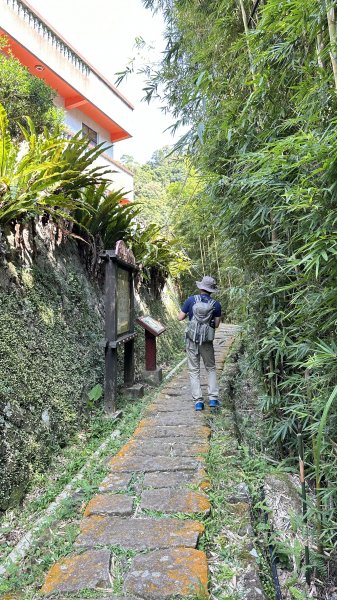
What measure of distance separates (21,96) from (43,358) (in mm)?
4084

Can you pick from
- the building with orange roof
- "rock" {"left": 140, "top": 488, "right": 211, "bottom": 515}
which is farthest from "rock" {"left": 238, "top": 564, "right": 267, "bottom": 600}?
the building with orange roof

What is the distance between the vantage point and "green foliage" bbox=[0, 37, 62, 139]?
4926mm

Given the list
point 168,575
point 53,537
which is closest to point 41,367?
point 53,537

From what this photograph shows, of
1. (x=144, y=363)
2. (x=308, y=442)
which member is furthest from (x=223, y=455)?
(x=144, y=363)

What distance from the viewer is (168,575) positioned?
1579 millimetres

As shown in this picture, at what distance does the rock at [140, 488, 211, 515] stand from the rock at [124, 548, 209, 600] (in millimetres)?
336

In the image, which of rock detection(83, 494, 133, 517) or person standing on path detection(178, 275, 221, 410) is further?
person standing on path detection(178, 275, 221, 410)

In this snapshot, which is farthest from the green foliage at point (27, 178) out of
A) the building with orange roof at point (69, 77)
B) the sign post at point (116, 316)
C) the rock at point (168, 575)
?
the building with orange roof at point (69, 77)

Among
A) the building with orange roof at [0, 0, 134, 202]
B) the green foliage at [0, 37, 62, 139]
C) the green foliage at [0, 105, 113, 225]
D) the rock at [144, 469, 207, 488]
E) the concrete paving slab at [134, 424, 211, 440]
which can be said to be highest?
the building with orange roof at [0, 0, 134, 202]

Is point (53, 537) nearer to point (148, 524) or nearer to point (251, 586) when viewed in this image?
point (148, 524)

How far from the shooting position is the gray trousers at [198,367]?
13.1 feet

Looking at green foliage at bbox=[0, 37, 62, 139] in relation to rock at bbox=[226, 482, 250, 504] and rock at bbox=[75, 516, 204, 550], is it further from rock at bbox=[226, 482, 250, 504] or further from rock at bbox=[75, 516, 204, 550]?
rock at bbox=[226, 482, 250, 504]

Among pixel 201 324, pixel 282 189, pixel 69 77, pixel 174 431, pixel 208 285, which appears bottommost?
pixel 174 431

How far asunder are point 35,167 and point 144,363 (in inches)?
141
